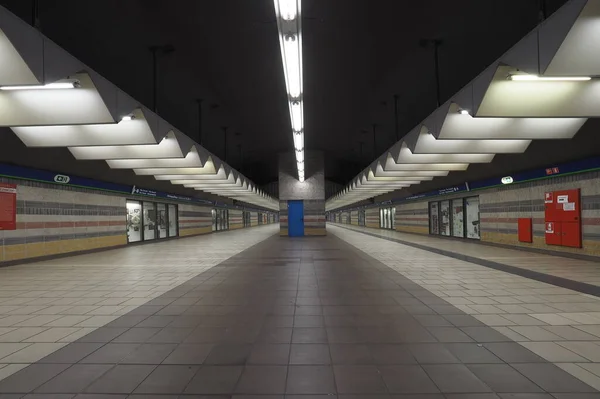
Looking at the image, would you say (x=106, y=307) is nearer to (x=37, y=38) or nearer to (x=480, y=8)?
(x=37, y=38)

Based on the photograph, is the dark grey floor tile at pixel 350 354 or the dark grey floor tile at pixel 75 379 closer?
the dark grey floor tile at pixel 75 379

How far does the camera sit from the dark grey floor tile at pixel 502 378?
290 centimetres

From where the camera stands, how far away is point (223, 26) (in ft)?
25.9

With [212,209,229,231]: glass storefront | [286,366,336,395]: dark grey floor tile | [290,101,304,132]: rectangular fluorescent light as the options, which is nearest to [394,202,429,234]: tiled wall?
[290,101,304,132]: rectangular fluorescent light

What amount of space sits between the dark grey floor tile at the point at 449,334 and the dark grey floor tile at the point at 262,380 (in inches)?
72.5

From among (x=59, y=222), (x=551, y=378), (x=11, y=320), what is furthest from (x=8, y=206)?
(x=551, y=378)

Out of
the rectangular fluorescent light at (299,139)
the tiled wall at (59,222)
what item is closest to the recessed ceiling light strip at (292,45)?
the rectangular fluorescent light at (299,139)

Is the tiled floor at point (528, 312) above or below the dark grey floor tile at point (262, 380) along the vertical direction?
below

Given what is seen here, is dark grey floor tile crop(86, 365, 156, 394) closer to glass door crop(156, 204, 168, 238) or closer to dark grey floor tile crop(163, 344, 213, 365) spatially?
dark grey floor tile crop(163, 344, 213, 365)

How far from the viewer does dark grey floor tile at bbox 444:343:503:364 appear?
3.46m

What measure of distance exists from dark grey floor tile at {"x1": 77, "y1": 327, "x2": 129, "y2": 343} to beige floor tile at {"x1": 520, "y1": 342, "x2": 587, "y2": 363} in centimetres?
443

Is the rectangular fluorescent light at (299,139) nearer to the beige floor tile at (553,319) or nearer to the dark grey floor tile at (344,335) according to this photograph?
the dark grey floor tile at (344,335)

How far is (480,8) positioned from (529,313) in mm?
5585

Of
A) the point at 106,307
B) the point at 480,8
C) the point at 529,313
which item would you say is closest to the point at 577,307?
the point at 529,313
